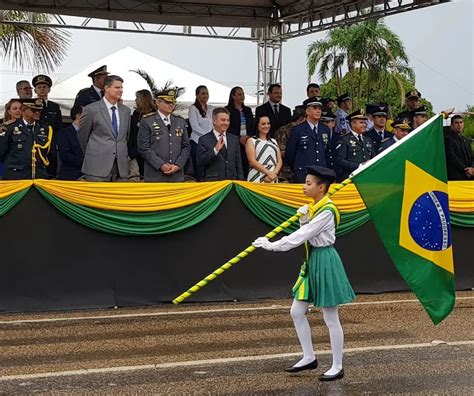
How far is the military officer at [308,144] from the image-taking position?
12266mm

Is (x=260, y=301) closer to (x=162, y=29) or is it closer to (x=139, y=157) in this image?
(x=139, y=157)

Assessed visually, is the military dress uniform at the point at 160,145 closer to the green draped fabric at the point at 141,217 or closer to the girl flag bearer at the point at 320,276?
the green draped fabric at the point at 141,217

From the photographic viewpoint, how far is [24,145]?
10883 millimetres

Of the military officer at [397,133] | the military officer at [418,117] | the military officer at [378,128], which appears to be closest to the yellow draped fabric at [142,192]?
the military officer at [397,133]

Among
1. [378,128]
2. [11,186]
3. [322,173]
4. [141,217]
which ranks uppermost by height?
[378,128]

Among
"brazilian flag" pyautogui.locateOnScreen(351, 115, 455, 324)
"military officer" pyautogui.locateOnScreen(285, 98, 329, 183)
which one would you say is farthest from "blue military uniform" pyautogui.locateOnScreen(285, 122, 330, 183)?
"brazilian flag" pyautogui.locateOnScreen(351, 115, 455, 324)

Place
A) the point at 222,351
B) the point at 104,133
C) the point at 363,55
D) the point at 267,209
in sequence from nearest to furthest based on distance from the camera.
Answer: the point at 222,351
the point at 267,209
the point at 104,133
the point at 363,55

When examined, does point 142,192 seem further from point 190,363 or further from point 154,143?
point 190,363

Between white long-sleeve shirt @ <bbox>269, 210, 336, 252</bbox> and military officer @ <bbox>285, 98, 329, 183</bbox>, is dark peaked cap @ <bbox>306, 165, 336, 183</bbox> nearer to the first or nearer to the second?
white long-sleeve shirt @ <bbox>269, 210, 336, 252</bbox>

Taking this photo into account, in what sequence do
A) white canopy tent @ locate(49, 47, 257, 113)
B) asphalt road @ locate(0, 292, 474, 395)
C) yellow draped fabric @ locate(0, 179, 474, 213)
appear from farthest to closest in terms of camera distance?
1. white canopy tent @ locate(49, 47, 257, 113)
2. yellow draped fabric @ locate(0, 179, 474, 213)
3. asphalt road @ locate(0, 292, 474, 395)

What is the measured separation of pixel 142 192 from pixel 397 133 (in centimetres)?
436

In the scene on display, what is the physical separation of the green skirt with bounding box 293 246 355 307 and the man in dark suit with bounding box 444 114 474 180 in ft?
22.4

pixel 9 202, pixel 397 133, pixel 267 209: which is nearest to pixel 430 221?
pixel 267 209

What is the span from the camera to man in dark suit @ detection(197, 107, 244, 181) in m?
11.5
